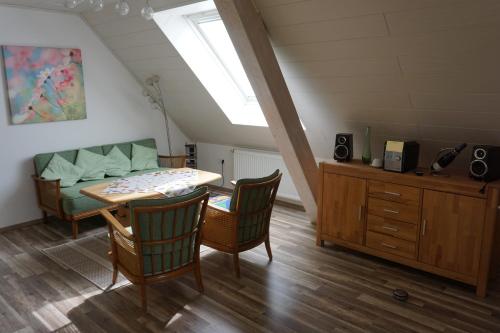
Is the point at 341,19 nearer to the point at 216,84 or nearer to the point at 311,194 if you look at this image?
the point at 311,194

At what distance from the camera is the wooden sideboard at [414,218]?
9.72 feet

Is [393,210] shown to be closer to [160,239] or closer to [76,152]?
[160,239]

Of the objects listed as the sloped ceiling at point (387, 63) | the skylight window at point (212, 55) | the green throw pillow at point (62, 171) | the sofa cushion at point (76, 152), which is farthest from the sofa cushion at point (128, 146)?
the sloped ceiling at point (387, 63)

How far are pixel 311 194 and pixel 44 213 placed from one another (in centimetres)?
301

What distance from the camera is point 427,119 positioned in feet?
10.9

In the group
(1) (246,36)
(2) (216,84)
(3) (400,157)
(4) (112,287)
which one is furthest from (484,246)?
(2) (216,84)

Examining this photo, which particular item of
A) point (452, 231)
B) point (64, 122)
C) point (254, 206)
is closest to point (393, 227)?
point (452, 231)

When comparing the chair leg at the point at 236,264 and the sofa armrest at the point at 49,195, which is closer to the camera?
the chair leg at the point at 236,264

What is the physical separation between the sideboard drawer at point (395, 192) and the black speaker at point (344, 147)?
0.39 m

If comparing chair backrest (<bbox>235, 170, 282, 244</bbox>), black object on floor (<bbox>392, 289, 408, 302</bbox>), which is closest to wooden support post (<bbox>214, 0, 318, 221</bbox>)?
chair backrest (<bbox>235, 170, 282, 244</bbox>)

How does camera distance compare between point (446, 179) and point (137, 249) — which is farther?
point (446, 179)

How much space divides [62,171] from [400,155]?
11.7ft

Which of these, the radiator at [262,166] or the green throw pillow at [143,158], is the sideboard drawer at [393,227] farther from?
the green throw pillow at [143,158]

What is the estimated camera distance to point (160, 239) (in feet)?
8.87
